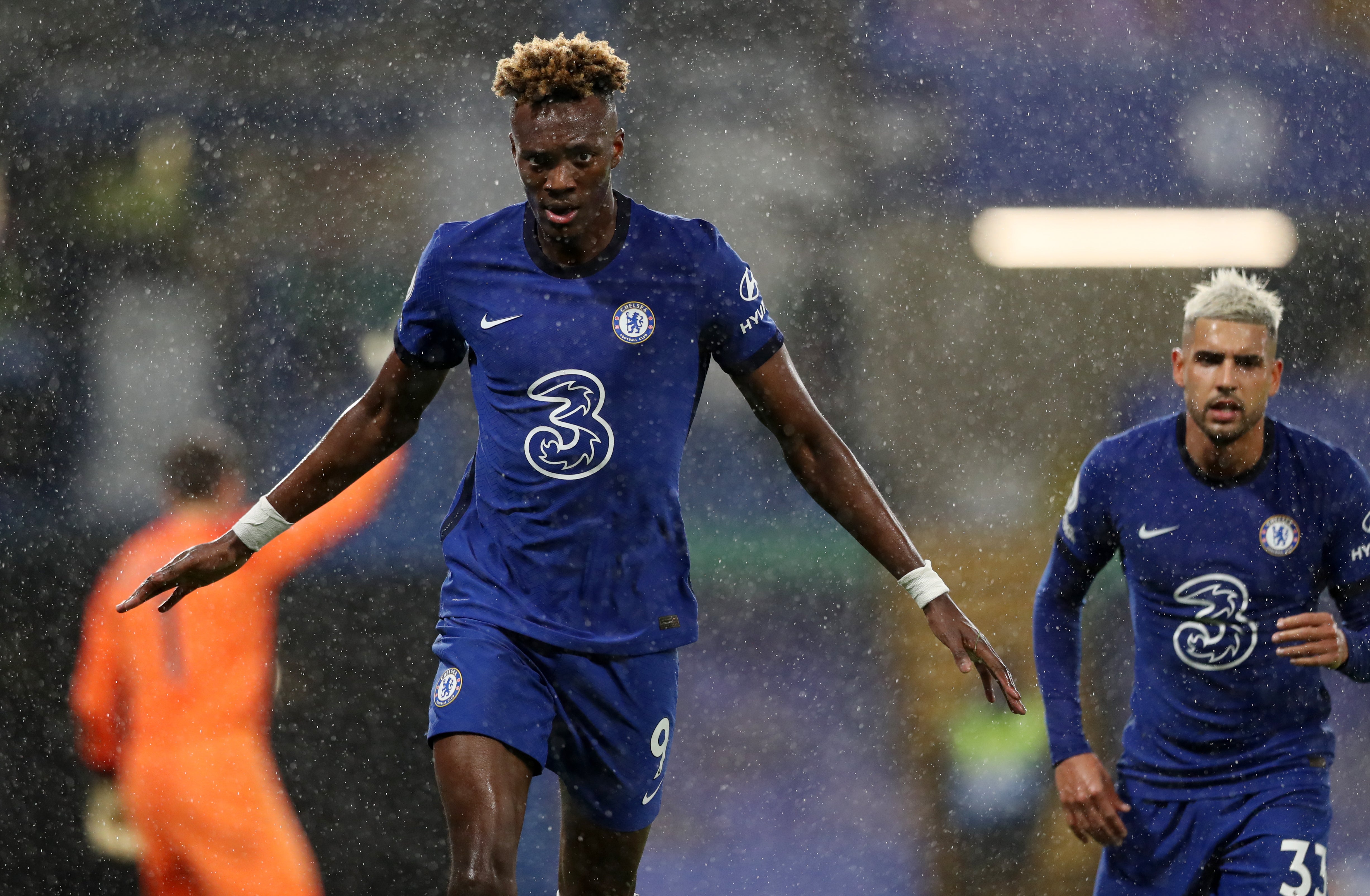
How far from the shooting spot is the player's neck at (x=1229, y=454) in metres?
3.22

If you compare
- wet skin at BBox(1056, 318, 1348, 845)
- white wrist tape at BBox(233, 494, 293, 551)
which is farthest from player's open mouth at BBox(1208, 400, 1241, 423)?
white wrist tape at BBox(233, 494, 293, 551)

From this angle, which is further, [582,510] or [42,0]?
[42,0]

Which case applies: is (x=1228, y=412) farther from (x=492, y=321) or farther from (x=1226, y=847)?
(x=492, y=321)

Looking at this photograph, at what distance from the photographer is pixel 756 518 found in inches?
251

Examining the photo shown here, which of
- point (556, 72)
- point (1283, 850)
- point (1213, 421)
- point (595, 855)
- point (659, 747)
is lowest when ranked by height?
point (595, 855)

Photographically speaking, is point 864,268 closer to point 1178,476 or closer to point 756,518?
point 756,518

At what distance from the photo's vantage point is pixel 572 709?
8.95 ft

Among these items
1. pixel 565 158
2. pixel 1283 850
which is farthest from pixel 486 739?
pixel 1283 850

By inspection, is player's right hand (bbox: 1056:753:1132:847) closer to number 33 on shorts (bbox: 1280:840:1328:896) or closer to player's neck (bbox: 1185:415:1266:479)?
number 33 on shorts (bbox: 1280:840:1328:896)

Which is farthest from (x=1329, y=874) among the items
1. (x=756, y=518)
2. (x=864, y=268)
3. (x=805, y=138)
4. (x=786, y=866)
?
(x=805, y=138)

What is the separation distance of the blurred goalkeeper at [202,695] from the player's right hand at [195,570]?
2.58m

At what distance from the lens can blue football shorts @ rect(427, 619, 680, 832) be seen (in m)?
2.55

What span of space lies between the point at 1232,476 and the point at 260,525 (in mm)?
2136

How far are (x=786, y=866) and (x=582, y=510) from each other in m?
3.97
